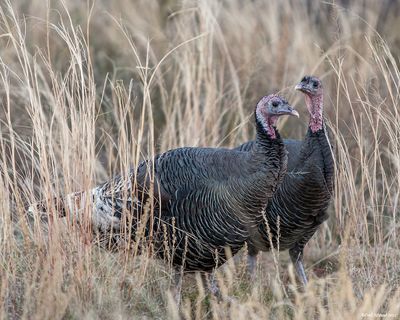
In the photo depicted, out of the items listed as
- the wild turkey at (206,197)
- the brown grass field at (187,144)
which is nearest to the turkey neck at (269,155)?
the wild turkey at (206,197)

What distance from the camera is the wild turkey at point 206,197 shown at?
4.41 metres

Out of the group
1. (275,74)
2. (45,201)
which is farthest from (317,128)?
(275,74)

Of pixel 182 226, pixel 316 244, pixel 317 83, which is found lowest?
pixel 316 244

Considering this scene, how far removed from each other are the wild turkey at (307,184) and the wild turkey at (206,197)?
0.37 m

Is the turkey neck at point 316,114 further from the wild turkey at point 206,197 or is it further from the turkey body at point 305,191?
the wild turkey at point 206,197

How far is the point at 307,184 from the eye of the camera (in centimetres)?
481

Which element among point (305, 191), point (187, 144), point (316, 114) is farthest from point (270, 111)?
point (187, 144)

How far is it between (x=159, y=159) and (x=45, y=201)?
886 mm

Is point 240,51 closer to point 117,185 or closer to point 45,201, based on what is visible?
point 117,185

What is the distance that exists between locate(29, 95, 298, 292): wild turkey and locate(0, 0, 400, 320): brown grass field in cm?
17

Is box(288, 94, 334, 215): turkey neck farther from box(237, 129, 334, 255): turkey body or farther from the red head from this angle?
the red head

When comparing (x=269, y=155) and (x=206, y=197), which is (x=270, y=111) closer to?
→ (x=269, y=155)

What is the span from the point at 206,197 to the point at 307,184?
0.67 meters

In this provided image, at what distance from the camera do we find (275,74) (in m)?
7.41
